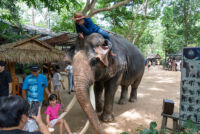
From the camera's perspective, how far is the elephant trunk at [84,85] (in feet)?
8.29

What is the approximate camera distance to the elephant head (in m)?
Result: 2.57

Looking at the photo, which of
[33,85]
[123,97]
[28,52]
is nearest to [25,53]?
[28,52]

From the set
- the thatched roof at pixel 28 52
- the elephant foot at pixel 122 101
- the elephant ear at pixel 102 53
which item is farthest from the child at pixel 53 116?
the elephant foot at pixel 122 101

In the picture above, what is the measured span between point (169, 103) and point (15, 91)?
4404 millimetres

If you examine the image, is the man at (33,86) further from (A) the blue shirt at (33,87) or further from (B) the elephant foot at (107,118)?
(B) the elephant foot at (107,118)

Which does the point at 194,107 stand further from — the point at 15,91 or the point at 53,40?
the point at 53,40

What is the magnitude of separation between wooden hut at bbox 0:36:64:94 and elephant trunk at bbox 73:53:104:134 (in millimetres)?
2555

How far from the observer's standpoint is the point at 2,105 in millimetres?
1254

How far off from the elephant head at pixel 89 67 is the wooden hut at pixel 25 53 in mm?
2439

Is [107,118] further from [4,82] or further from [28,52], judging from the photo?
[28,52]

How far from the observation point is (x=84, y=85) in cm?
265

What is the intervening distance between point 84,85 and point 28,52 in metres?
2.96

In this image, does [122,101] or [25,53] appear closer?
[25,53]

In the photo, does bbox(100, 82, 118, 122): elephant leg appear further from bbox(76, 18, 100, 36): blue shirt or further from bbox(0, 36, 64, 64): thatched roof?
bbox(0, 36, 64, 64): thatched roof
